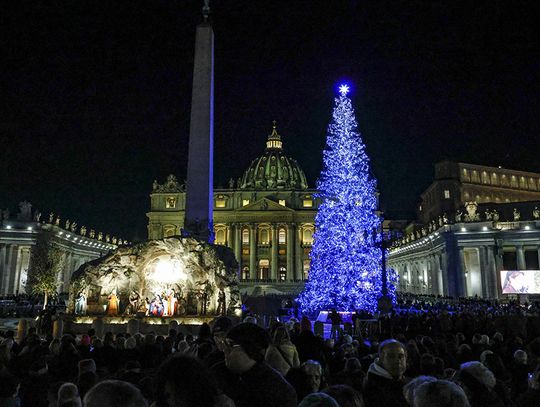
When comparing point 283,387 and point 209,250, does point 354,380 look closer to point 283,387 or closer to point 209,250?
point 283,387

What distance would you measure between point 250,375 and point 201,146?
25.7 metres

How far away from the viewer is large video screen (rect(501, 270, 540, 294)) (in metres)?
35.5

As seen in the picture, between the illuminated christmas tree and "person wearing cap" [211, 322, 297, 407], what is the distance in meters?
23.4

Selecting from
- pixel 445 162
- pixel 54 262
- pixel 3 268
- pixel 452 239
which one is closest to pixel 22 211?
pixel 3 268

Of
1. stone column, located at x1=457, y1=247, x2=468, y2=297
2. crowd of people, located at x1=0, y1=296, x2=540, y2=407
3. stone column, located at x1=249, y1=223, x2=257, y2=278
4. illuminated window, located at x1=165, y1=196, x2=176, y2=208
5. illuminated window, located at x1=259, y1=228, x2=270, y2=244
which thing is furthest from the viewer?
illuminated window, located at x1=165, y1=196, x2=176, y2=208

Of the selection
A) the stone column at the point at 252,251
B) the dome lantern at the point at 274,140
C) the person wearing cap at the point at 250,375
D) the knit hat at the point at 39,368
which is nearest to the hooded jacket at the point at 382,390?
the person wearing cap at the point at 250,375

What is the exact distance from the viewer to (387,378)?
14.7 ft

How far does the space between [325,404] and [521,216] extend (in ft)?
229

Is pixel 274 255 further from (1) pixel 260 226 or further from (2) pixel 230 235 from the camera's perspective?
(2) pixel 230 235

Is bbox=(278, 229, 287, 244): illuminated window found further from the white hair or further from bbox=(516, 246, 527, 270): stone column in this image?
the white hair

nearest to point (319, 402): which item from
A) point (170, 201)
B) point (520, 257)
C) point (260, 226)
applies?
point (520, 257)

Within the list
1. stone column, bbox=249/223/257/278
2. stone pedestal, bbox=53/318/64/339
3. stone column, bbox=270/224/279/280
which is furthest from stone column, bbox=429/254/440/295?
stone pedestal, bbox=53/318/64/339

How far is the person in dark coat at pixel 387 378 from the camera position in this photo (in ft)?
14.1

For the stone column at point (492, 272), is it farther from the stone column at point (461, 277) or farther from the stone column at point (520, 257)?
the stone column at point (520, 257)
